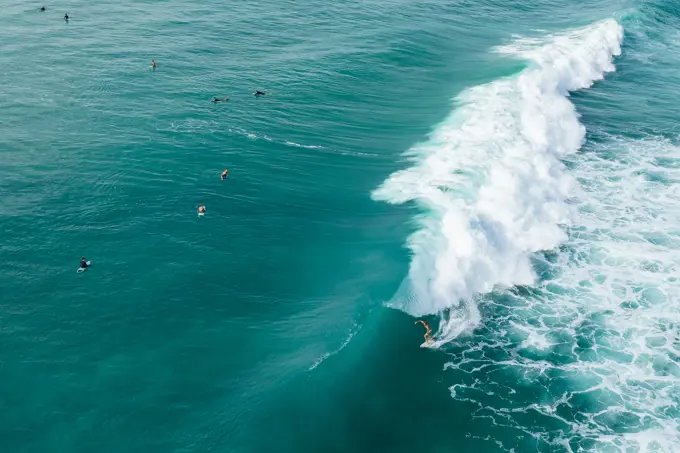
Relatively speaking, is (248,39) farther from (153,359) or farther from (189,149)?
(153,359)

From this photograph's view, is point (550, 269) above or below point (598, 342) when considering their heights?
above

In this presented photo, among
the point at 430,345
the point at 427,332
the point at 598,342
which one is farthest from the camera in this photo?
the point at 598,342

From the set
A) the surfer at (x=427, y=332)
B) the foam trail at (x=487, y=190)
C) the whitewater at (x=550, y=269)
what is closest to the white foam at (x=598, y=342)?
the whitewater at (x=550, y=269)

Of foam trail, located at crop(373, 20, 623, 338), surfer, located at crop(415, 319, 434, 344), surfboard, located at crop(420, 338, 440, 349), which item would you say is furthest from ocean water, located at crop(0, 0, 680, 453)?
surfer, located at crop(415, 319, 434, 344)

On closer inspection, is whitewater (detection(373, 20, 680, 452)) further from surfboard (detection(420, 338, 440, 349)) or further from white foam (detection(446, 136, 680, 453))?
surfboard (detection(420, 338, 440, 349))

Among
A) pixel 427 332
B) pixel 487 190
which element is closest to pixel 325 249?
pixel 427 332

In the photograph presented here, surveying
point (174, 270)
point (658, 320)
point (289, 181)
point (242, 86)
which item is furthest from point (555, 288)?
point (242, 86)

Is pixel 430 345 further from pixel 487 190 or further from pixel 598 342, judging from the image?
pixel 487 190
